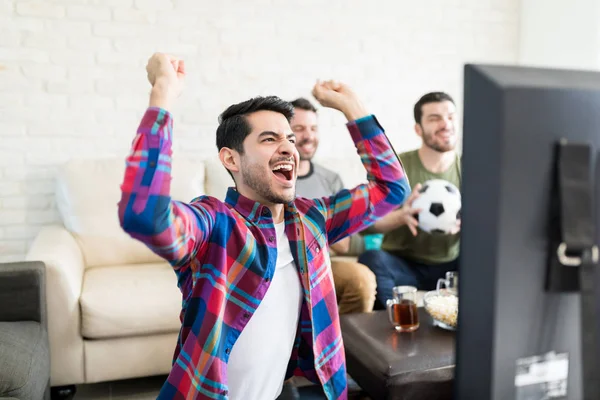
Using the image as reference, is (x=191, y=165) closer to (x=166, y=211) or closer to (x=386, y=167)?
(x=386, y=167)

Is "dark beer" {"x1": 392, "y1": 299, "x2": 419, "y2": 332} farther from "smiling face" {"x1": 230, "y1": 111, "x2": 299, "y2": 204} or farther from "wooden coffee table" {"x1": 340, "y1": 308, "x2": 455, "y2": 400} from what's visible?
"smiling face" {"x1": 230, "y1": 111, "x2": 299, "y2": 204}

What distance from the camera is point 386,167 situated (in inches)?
53.2

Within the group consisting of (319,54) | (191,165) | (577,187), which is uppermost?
(319,54)

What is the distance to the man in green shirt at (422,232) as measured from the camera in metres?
2.50

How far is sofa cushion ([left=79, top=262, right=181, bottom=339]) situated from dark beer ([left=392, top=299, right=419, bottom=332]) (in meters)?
0.85

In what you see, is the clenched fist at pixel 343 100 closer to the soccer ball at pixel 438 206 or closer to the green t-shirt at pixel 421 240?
the soccer ball at pixel 438 206

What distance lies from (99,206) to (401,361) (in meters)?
1.60

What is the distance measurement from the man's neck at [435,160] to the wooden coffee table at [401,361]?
3.44 feet

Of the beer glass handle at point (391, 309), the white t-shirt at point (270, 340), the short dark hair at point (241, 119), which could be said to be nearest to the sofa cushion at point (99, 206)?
the beer glass handle at point (391, 309)

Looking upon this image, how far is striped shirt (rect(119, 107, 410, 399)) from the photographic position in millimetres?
883

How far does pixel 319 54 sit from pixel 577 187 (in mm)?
2789

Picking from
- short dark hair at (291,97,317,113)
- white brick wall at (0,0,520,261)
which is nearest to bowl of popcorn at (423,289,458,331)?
short dark hair at (291,97,317,113)

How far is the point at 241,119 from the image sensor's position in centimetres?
132

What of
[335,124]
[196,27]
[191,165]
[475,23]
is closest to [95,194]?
[191,165]
